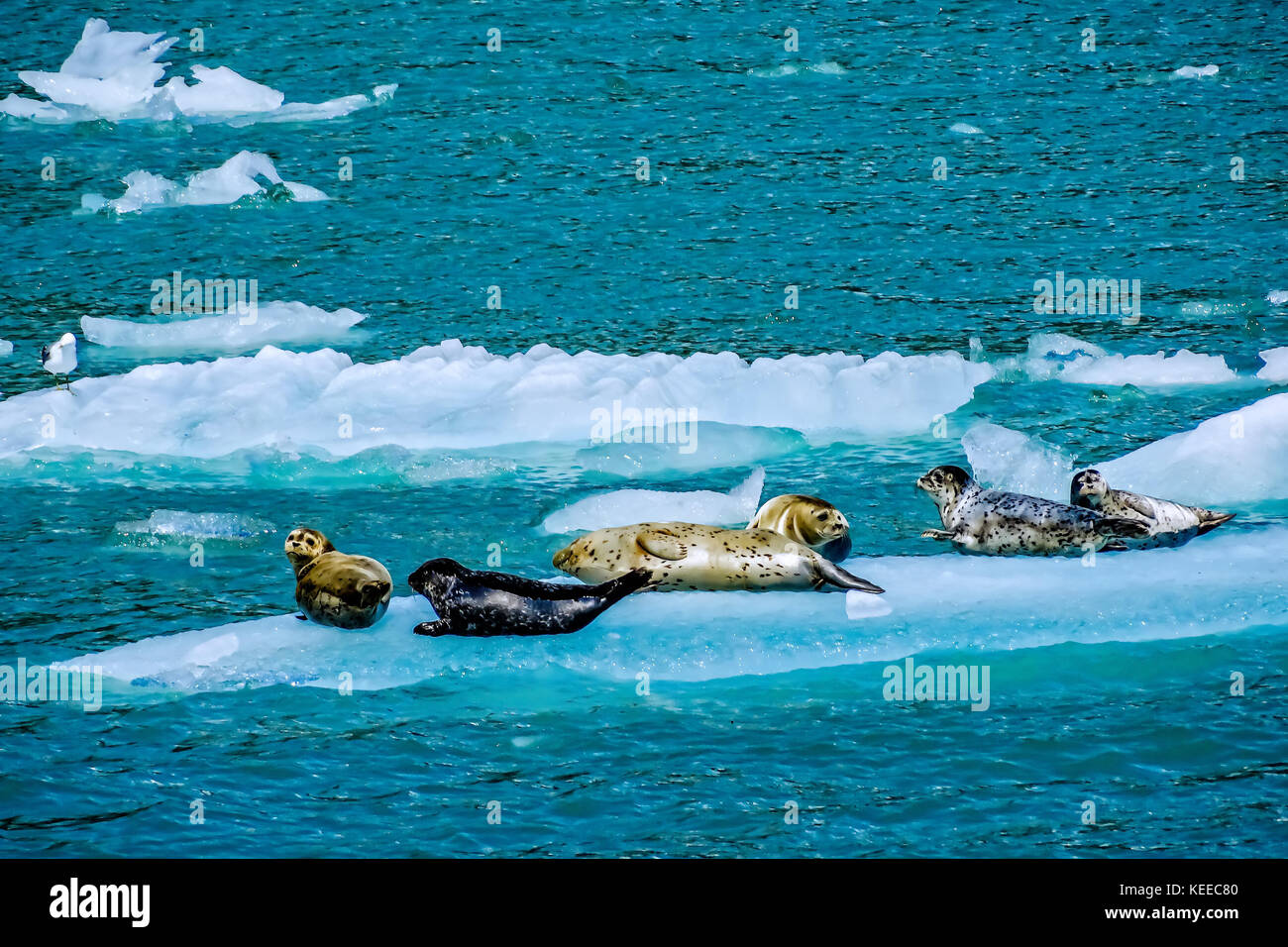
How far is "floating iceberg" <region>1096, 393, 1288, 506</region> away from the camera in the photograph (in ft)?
24.8

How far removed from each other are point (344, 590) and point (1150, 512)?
3.36 m

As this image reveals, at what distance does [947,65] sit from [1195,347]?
20.5 ft

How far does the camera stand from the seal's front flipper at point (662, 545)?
639 cm

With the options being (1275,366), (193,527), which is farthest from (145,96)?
(1275,366)

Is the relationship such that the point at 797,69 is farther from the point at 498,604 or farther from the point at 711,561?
the point at 498,604

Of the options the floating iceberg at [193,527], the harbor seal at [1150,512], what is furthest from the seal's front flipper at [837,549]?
the floating iceberg at [193,527]

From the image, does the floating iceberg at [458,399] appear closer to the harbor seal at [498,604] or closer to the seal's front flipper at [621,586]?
the seal's front flipper at [621,586]

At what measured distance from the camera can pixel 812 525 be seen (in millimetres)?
6633

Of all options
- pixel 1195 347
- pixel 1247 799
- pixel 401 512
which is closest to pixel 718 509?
pixel 401 512

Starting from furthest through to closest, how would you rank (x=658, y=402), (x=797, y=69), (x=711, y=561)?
(x=797, y=69)
(x=658, y=402)
(x=711, y=561)

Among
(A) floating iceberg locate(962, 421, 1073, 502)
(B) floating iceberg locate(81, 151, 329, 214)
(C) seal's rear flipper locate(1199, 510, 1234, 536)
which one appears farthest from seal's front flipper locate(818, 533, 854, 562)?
(B) floating iceberg locate(81, 151, 329, 214)

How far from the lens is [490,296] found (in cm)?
1179

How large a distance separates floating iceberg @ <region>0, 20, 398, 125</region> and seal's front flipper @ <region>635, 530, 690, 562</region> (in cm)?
990

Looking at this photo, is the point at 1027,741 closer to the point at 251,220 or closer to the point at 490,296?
the point at 490,296
